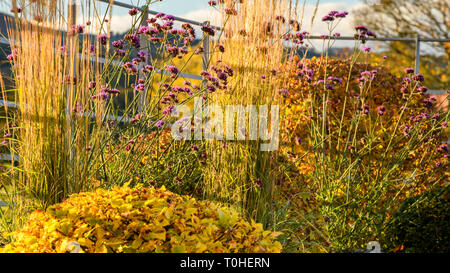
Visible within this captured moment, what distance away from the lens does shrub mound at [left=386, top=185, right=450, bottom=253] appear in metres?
3.03

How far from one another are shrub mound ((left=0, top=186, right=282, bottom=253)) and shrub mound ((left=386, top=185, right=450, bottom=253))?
5.03 feet

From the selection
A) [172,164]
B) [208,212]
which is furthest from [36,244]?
[172,164]

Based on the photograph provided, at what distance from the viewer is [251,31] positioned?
299cm

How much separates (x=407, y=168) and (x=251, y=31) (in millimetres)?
2413

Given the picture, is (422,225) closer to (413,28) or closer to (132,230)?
(132,230)

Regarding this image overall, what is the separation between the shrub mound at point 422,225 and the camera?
3.03 metres

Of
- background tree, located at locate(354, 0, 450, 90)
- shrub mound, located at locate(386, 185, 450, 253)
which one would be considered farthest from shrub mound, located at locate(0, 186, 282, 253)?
background tree, located at locate(354, 0, 450, 90)

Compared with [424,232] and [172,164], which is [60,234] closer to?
[172,164]

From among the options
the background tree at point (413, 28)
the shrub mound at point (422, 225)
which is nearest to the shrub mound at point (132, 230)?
the shrub mound at point (422, 225)

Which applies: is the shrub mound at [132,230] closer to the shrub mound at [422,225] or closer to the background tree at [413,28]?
the shrub mound at [422,225]

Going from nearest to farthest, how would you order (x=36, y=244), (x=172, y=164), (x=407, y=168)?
(x=36, y=244), (x=172, y=164), (x=407, y=168)

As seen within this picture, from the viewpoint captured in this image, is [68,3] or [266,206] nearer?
[68,3]

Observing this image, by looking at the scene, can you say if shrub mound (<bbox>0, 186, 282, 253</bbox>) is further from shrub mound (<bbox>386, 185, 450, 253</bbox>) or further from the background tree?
the background tree
